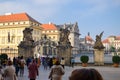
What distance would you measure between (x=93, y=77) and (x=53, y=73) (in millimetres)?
7717

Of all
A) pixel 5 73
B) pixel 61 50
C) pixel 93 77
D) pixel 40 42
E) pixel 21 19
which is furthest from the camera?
pixel 21 19

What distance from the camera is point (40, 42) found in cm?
4319

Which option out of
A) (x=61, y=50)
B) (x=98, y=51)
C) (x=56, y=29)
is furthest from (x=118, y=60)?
(x=56, y=29)

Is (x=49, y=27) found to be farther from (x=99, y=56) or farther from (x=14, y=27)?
(x=99, y=56)

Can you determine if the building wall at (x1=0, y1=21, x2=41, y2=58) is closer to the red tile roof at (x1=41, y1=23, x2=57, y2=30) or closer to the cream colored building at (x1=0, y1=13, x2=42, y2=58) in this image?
the cream colored building at (x1=0, y1=13, x2=42, y2=58)

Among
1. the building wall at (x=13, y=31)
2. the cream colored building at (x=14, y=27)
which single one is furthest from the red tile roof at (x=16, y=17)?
the building wall at (x=13, y=31)

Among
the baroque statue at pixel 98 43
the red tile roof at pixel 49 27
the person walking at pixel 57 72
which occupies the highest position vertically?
the red tile roof at pixel 49 27

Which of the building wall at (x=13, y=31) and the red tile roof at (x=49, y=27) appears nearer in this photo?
the building wall at (x=13, y=31)

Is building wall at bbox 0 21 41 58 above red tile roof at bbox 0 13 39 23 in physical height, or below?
below

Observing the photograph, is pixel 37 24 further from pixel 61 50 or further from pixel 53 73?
pixel 53 73

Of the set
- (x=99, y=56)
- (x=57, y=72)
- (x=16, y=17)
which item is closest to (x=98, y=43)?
(x=99, y=56)

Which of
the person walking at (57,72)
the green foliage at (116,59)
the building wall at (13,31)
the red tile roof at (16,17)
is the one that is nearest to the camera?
the person walking at (57,72)

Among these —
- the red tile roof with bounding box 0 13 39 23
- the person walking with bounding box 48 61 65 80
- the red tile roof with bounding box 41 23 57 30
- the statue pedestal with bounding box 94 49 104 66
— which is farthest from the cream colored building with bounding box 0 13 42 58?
the person walking with bounding box 48 61 65 80

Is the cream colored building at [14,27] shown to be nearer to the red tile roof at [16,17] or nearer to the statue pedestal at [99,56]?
the red tile roof at [16,17]
